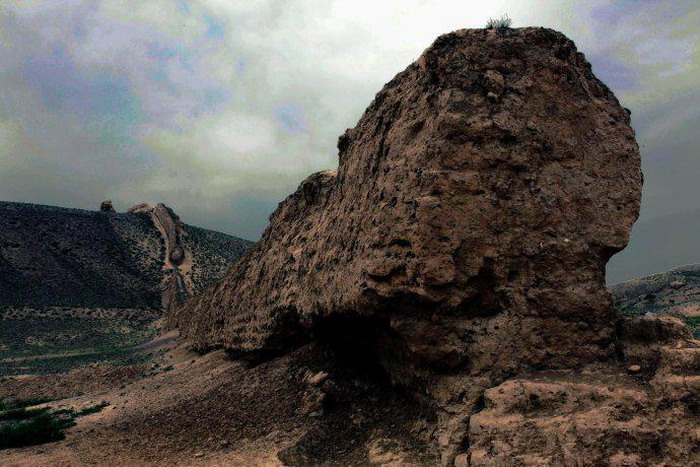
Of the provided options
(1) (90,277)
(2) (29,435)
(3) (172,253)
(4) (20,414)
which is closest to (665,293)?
(2) (29,435)

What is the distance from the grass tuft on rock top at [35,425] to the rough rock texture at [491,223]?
7.33 m

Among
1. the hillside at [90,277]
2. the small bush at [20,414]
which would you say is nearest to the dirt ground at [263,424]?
the small bush at [20,414]

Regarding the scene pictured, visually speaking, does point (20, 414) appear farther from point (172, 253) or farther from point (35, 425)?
point (172, 253)

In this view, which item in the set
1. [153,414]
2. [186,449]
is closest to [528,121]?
[186,449]

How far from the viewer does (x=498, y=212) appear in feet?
17.7

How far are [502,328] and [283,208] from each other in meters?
10.5

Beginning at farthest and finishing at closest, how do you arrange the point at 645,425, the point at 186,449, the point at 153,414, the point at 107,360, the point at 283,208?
the point at 107,360 → the point at 283,208 → the point at 153,414 → the point at 186,449 → the point at 645,425

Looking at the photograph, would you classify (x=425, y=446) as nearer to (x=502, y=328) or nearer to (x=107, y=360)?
(x=502, y=328)

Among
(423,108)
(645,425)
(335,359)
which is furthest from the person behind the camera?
(335,359)

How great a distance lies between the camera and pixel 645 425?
Answer: 376 centimetres

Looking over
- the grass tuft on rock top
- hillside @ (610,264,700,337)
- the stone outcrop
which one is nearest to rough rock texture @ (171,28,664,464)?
the grass tuft on rock top

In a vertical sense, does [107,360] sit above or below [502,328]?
below

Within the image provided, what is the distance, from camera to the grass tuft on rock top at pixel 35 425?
9047mm

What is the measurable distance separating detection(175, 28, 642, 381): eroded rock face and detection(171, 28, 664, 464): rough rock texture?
0.02 meters
